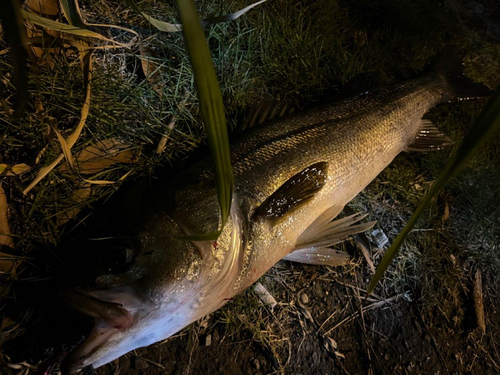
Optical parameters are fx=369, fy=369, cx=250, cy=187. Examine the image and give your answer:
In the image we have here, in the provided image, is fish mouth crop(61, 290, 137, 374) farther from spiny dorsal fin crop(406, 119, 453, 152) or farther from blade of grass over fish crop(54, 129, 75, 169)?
spiny dorsal fin crop(406, 119, 453, 152)

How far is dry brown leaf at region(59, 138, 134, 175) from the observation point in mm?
2372

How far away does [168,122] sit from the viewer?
104 inches

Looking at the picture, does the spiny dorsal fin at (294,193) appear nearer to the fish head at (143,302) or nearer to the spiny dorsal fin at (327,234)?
the spiny dorsal fin at (327,234)

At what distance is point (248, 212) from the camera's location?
2.10 m

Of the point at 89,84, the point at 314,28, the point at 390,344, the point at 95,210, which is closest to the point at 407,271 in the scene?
the point at 390,344

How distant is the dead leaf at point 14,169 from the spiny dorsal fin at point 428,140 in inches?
108

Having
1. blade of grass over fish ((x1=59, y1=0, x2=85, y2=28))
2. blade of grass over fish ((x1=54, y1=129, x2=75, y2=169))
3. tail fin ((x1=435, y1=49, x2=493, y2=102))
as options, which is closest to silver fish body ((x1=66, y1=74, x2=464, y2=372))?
tail fin ((x1=435, y1=49, x2=493, y2=102))

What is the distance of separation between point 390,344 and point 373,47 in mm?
2572

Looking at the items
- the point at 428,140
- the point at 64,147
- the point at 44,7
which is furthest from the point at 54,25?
the point at 428,140

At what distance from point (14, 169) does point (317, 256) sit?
1.98 meters

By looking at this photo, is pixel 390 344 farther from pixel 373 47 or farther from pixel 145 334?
pixel 373 47

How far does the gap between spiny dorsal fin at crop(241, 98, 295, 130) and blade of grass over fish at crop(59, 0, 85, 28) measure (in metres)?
1.19

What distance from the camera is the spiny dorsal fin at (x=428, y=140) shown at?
3037mm

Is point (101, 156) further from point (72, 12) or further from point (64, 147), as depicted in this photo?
point (72, 12)
